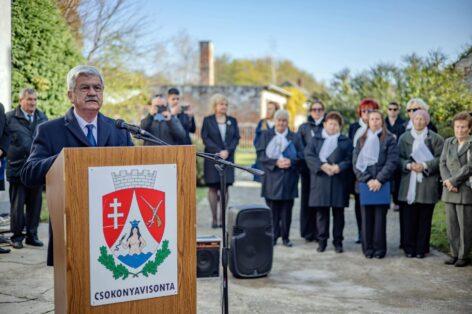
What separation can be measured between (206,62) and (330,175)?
105ft

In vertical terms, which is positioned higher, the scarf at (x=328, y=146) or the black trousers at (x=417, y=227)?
the scarf at (x=328, y=146)

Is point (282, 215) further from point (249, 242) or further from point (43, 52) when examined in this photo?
point (43, 52)

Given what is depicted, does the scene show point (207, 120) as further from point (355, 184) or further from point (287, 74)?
point (287, 74)

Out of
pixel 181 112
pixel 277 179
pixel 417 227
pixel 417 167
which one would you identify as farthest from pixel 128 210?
pixel 181 112

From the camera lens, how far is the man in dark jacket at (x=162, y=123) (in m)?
8.77

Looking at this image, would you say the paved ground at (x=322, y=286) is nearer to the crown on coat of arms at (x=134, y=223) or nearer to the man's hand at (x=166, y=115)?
the crown on coat of arms at (x=134, y=223)

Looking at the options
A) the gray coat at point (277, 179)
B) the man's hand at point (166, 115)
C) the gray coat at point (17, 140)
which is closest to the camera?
the gray coat at point (17, 140)

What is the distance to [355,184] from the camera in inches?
330

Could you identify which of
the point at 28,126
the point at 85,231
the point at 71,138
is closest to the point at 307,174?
the point at 28,126

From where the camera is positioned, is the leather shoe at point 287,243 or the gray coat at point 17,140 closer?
the gray coat at point 17,140

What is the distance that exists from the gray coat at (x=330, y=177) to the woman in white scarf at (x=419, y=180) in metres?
0.78

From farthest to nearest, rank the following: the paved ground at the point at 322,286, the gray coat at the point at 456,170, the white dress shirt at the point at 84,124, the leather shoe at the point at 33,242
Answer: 1. the leather shoe at the point at 33,242
2. the gray coat at the point at 456,170
3. the paved ground at the point at 322,286
4. the white dress shirt at the point at 84,124

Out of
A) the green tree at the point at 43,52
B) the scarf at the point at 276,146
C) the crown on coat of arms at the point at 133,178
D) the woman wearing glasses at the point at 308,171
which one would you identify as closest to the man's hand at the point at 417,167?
the woman wearing glasses at the point at 308,171

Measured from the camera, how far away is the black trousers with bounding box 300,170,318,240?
8617 mm
